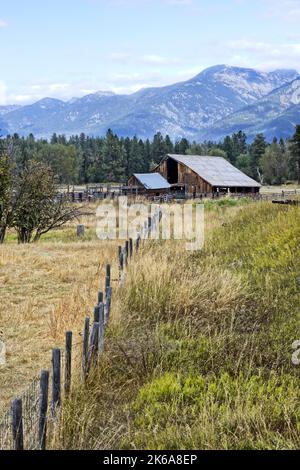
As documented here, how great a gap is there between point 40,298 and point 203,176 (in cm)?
4236

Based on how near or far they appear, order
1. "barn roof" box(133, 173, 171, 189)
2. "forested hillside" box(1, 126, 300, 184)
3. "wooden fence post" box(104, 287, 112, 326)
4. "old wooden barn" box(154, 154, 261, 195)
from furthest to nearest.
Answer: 1. "forested hillside" box(1, 126, 300, 184)
2. "barn roof" box(133, 173, 171, 189)
3. "old wooden barn" box(154, 154, 261, 195)
4. "wooden fence post" box(104, 287, 112, 326)

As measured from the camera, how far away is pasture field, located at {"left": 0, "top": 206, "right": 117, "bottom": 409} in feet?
22.5

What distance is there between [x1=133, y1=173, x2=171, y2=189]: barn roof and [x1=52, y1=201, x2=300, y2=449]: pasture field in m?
43.4

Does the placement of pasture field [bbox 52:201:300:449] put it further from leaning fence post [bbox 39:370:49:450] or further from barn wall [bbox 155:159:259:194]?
barn wall [bbox 155:159:259:194]

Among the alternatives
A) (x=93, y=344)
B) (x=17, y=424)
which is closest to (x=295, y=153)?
(x=93, y=344)

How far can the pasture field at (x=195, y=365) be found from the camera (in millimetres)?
4547

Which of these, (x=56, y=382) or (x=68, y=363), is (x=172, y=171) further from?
(x=56, y=382)

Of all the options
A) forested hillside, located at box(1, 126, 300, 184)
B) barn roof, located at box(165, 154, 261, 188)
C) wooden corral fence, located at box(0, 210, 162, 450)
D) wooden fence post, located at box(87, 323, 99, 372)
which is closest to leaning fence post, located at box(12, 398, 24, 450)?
wooden corral fence, located at box(0, 210, 162, 450)

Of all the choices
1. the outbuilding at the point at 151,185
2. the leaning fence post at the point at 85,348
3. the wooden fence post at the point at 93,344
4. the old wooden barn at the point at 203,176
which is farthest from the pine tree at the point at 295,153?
the leaning fence post at the point at 85,348

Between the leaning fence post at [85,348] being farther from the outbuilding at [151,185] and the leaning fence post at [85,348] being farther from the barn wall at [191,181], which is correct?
the outbuilding at [151,185]

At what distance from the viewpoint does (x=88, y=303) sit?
868 cm

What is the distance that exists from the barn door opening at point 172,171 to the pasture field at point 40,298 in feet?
129

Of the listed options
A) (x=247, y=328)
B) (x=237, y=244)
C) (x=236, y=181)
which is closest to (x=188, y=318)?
(x=247, y=328)

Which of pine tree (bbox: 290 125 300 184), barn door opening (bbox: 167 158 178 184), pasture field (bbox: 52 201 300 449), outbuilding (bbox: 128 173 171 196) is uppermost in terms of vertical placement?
pine tree (bbox: 290 125 300 184)
